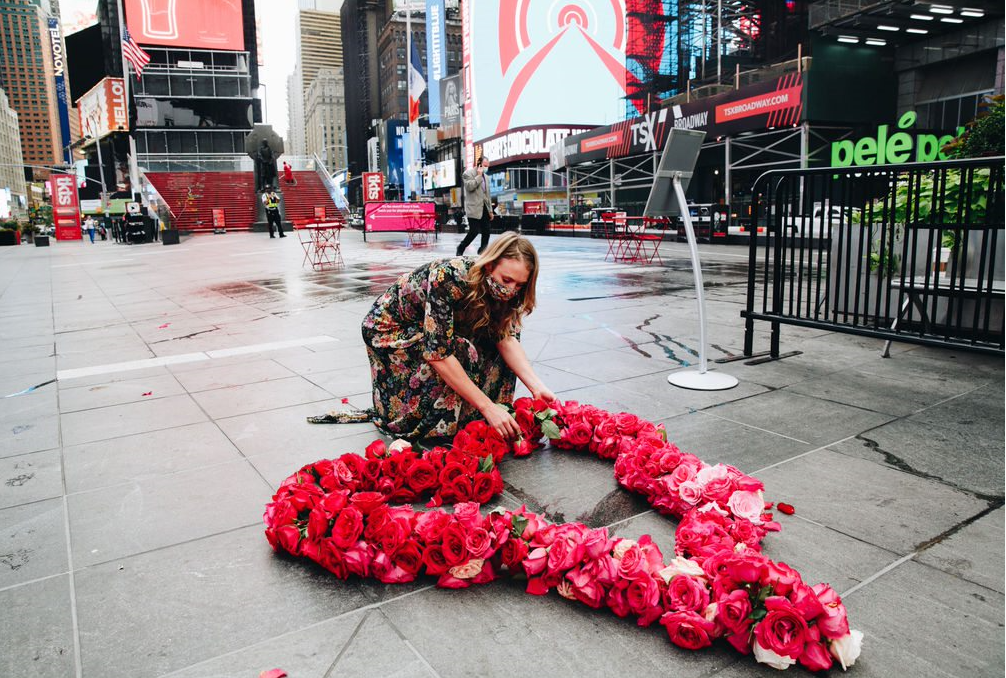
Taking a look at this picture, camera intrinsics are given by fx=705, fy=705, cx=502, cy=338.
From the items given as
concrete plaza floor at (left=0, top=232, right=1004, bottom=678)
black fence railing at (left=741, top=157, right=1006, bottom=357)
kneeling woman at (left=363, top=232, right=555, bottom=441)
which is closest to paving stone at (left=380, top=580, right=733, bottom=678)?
concrete plaza floor at (left=0, top=232, right=1004, bottom=678)

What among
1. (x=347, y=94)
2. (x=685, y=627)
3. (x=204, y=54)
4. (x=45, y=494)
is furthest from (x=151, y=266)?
(x=347, y=94)

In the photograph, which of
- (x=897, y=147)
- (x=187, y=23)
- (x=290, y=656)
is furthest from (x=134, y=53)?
(x=290, y=656)

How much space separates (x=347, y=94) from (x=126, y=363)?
172142 millimetres

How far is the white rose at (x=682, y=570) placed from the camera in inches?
87.3

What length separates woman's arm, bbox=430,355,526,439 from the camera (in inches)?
134

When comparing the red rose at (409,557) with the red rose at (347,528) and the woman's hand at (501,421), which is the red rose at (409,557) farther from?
the woman's hand at (501,421)

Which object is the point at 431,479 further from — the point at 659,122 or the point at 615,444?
the point at 659,122

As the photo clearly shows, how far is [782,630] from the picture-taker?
6.39 ft

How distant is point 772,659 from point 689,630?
23 centimetres

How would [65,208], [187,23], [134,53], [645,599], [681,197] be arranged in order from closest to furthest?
[645,599]
[681,197]
[65,208]
[134,53]
[187,23]

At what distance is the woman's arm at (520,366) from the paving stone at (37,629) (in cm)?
216

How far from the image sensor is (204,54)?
5784cm

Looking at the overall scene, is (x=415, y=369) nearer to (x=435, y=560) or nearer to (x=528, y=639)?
(x=435, y=560)

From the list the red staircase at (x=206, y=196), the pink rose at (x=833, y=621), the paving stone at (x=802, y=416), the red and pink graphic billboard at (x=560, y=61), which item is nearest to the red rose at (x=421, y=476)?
the pink rose at (x=833, y=621)
